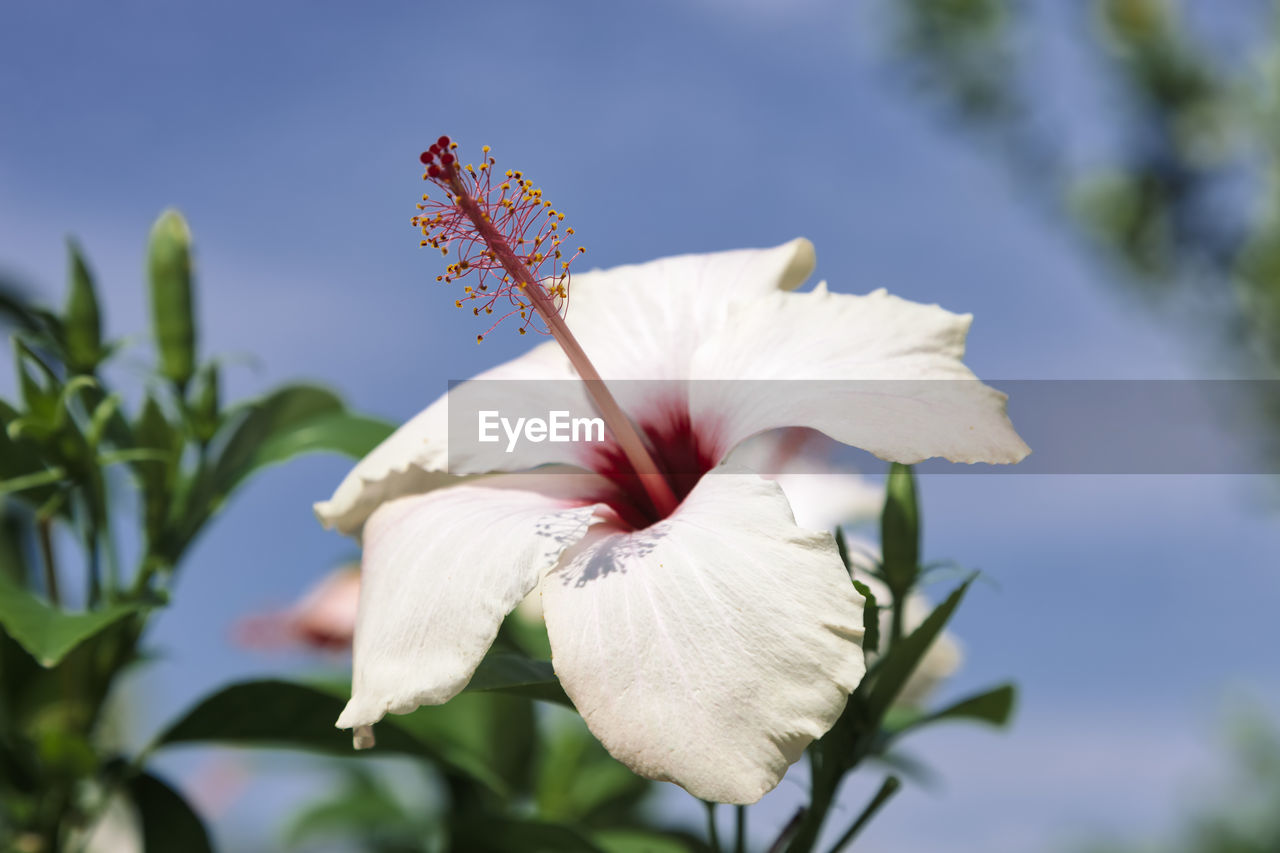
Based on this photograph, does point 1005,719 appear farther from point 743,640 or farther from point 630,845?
point 743,640

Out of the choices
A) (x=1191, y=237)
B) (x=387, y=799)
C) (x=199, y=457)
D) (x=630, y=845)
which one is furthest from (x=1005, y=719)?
(x=1191, y=237)

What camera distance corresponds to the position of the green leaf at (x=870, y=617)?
680 millimetres

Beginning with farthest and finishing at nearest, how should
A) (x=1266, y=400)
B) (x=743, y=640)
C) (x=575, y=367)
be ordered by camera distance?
(x=1266, y=400) < (x=575, y=367) < (x=743, y=640)

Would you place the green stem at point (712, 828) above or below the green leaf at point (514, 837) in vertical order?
above

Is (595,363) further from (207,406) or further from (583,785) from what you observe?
(583,785)

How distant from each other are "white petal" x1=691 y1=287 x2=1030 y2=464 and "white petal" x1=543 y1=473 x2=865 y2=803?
108 mm

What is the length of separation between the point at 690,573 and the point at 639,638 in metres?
0.05

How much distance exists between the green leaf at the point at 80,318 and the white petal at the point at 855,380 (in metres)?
0.65

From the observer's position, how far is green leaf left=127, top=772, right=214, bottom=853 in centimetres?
105

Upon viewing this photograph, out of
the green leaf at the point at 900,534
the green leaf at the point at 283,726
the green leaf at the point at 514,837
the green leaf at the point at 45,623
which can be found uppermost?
the green leaf at the point at 900,534

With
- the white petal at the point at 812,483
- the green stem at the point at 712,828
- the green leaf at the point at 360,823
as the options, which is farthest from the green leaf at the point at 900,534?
the green leaf at the point at 360,823

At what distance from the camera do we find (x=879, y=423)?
728mm

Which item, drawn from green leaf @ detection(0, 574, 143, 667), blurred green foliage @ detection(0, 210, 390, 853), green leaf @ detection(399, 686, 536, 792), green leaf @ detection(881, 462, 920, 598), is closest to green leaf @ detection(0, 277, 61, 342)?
blurred green foliage @ detection(0, 210, 390, 853)

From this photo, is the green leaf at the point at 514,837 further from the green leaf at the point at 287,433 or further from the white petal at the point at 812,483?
the white petal at the point at 812,483
